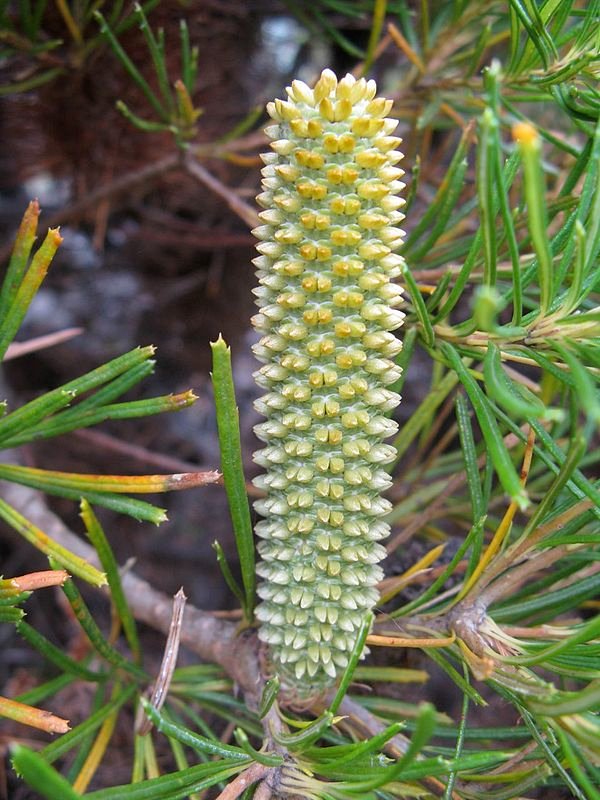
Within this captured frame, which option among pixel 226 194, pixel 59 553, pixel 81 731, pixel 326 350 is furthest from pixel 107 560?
pixel 226 194

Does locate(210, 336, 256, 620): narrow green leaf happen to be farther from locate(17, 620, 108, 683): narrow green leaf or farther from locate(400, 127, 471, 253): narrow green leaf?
locate(400, 127, 471, 253): narrow green leaf

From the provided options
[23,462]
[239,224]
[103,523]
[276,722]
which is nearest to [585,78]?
[276,722]

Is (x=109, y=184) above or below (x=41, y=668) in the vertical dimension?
above

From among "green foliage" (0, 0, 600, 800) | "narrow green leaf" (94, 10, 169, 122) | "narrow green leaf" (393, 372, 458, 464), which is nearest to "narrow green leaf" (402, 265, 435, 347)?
"green foliage" (0, 0, 600, 800)

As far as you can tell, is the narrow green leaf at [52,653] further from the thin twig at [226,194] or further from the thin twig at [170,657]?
the thin twig at [226,194]

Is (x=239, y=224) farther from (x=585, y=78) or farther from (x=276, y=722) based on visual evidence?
(x=276, y=722)

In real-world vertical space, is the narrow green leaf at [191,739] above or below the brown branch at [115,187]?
below

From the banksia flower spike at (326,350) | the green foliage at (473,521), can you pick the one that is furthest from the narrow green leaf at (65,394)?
the banksia flower spike at (326,350)

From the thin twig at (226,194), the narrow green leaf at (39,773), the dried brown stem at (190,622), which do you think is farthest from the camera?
the thin twig at (226,194)
